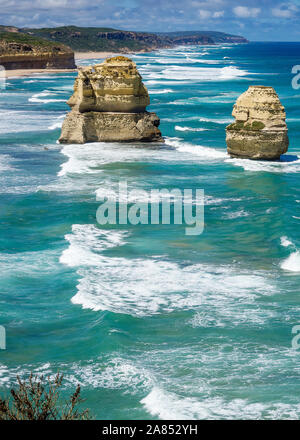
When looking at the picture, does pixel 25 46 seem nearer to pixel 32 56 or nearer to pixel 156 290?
pixel 32 56

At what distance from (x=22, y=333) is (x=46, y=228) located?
8206mm

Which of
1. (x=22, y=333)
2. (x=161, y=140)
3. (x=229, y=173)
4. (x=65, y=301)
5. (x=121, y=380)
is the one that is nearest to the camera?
(x=121, y=380)

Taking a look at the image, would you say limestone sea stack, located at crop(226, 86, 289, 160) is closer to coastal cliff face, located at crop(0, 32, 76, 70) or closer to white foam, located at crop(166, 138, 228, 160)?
white foam, located at crop(166, 138, 228, 160)

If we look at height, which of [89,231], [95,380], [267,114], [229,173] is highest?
[267,114]

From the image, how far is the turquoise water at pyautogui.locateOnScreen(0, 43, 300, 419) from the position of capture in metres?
12.3

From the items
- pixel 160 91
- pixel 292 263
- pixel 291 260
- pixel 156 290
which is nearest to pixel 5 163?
pixel 156 290

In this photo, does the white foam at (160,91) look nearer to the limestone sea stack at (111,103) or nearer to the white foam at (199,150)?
the white foam at (199,150)

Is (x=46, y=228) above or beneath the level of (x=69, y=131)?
beneath

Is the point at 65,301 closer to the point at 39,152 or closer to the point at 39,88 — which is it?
the point at 39,152

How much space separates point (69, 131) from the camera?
127ft

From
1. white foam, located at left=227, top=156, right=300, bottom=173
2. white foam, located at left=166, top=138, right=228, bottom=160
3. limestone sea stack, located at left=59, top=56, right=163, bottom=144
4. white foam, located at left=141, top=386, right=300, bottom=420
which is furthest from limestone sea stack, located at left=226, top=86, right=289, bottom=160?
white foam, located at left=141, top=386, right=300, bottom=420

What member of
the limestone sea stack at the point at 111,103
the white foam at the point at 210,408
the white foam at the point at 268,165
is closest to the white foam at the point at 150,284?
the white foam at the point at 210,408

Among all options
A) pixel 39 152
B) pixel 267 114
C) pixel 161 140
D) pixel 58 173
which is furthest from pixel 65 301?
pixel 161 140

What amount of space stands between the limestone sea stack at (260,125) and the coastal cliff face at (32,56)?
85.7 metres
